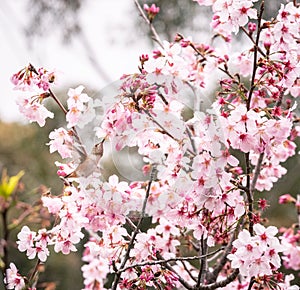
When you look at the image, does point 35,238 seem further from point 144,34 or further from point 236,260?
point 144,34

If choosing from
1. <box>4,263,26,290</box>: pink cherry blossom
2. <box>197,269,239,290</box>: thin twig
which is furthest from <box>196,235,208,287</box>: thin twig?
<box>4,263,26,290</box>: pink cherry blossom

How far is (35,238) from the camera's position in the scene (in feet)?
4.28

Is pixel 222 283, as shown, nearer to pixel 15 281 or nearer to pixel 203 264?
pixel 203 264

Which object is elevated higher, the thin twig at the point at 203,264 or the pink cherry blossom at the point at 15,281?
the thin twig at the point at 203,264

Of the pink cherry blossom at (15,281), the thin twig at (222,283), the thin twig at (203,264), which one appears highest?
the thin twig at (203,264)

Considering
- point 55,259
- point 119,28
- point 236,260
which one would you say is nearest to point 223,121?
point 236,260

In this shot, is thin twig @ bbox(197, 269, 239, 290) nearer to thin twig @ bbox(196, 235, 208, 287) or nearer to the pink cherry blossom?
thin twig @ bbox(196, 235, 208, 287)

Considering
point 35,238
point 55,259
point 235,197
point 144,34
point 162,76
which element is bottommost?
point 35,238

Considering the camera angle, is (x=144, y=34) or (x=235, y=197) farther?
(x=144, y=34)

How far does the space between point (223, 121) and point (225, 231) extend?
24cm

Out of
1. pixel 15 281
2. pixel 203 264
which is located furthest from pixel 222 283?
pixel 15 281

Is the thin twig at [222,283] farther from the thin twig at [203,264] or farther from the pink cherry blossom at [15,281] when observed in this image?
the pink cherry blossom at [15,281]

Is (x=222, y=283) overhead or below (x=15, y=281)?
overhead

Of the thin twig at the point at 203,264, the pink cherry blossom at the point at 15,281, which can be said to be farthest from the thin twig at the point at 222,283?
the pink cherry blossom at the point at 15,281
